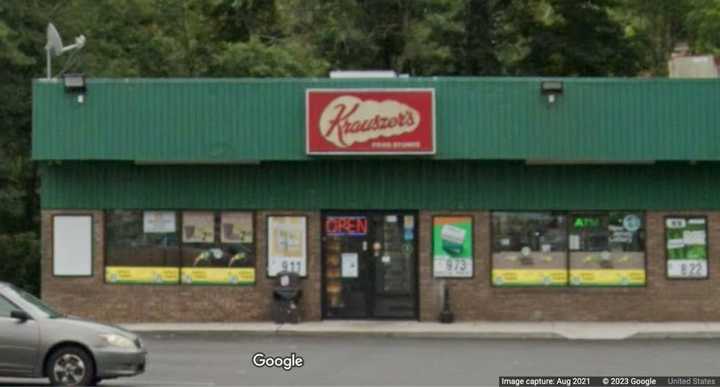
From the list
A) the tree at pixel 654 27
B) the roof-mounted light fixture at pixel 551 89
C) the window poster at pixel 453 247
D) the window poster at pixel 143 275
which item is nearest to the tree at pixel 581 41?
the tree at pixel 654 27

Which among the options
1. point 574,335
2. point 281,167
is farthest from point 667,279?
point 281,167

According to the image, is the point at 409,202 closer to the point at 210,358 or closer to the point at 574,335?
the point at 574,335

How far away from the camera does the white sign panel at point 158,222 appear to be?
93.0 ft

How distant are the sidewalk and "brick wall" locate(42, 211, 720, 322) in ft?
1.00

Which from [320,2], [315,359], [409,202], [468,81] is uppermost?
[320,2]

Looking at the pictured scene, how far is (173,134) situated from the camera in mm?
27578

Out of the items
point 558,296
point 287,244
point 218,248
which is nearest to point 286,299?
point 287,244

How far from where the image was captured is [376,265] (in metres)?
28.0

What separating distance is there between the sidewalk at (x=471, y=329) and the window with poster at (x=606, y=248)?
3.44 feet

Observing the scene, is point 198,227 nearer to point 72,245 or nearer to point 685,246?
point 72,245

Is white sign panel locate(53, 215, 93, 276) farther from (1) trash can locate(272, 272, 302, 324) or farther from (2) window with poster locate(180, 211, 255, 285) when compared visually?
(1) trash can locate(272, 272, 302, 324)

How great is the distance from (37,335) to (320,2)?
1223 inches

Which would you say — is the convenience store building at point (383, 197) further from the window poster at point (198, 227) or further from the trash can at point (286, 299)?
the trash can at point (286, 299)

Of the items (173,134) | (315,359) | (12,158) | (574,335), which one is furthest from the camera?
(12,158)
